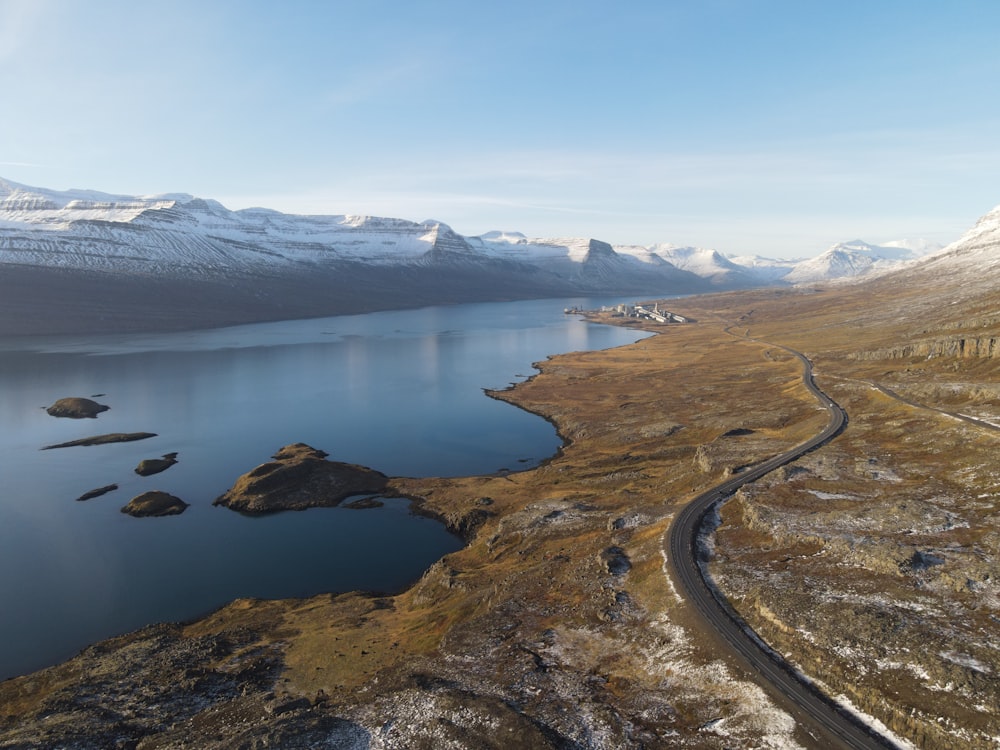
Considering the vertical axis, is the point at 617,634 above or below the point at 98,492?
above

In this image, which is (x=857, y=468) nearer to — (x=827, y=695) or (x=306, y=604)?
(x=827, y=695)

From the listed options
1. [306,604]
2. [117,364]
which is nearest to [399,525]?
[306,604]

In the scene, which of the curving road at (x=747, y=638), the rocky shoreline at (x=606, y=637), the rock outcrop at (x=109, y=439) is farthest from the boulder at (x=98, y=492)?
the curving road at (x=747, y=638)

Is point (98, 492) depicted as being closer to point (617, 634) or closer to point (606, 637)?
point (606, 637)

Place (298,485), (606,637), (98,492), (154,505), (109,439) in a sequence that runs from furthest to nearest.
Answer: (109,439)
(98,492)
(298,485)
(154,505)
(606,637)

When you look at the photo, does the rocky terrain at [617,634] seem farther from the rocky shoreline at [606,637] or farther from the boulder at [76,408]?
the boulder at [76,408]

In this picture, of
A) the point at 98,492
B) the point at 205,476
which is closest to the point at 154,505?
the point at 205,476
